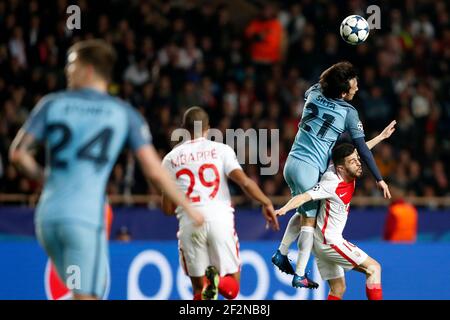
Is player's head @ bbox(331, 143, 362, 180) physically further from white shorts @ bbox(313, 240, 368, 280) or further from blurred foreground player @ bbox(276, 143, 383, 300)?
white shorts @ bbox(313, 240, 368, 280)

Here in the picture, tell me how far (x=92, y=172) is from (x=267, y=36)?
497 inches

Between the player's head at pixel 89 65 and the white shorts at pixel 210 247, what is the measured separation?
11.8 feet

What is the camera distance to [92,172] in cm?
645

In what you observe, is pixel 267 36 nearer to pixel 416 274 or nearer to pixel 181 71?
pixel 181 71

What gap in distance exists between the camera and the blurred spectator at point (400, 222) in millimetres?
14422

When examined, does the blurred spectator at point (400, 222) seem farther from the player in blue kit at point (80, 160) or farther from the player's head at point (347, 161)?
the player in blue kit at point (80, 160)

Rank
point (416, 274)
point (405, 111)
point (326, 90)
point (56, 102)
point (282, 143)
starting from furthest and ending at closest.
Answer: point (405, 111)
point (282, 143)
point (416, 274)
point (326, 90)
point (56, 102)

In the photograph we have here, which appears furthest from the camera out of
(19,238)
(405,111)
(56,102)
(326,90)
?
(405,111)

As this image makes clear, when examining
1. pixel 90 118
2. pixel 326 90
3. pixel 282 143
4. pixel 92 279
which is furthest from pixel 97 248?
pixel 282 143

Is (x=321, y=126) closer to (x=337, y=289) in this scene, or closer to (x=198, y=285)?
(x=337, y=289)

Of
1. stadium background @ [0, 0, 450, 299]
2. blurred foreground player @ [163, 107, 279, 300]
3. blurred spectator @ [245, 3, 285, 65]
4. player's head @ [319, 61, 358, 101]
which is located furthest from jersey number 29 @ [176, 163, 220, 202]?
blurred spectator @ [245, 3, 285, 65]

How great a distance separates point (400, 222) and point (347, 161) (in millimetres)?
4747

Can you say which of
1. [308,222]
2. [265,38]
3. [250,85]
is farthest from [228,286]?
[265,38]

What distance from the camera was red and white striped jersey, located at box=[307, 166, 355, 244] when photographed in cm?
983
